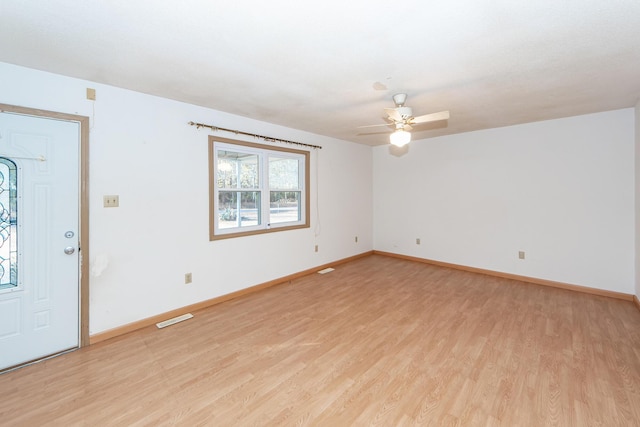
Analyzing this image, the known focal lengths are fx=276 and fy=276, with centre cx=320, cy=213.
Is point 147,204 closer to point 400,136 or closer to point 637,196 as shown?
point 400,136

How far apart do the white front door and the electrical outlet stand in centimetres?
22

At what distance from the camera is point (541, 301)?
355cm

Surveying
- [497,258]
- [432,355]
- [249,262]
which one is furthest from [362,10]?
[497,258]

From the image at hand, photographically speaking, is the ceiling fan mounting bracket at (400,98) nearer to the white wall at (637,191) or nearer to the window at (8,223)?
the white wall at (637,191)

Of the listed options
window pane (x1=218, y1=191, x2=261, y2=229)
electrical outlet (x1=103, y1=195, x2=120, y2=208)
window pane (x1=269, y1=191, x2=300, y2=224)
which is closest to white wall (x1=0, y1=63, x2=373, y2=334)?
electrical outlet (x1=103, y1=195, x2=120, y2=208)

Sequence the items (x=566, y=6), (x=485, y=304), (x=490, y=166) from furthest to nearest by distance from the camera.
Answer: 1. (x=490, y=166)
2. (x=485, y=304)
3. (x=566, y=6)

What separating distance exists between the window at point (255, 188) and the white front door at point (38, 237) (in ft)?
4.39

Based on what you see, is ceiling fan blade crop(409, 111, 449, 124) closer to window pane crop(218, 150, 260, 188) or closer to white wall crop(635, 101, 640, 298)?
window pane crop(218, 150, 260, 188)

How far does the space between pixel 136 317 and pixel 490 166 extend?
5.39m

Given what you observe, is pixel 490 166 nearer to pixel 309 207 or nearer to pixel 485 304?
pixel 485 304

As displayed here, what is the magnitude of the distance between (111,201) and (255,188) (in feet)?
5.74

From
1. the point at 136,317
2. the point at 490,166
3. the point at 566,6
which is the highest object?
the point at 566,6

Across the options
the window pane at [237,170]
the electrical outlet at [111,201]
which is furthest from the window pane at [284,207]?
the electrical outlet at [111,201]

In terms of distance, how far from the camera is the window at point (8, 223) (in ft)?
7.22
